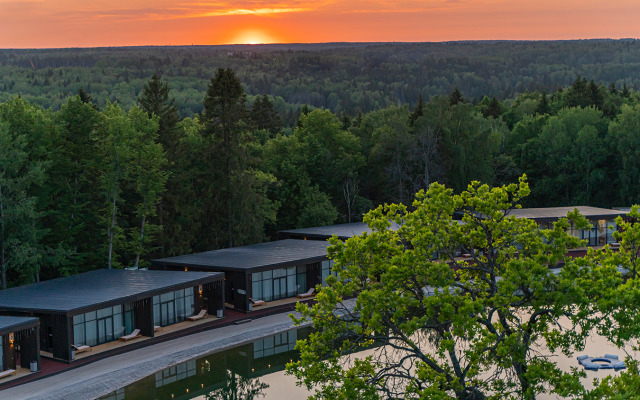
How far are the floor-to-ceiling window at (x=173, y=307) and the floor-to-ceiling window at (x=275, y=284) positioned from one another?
3.90 m

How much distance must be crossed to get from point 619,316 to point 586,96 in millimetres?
69250

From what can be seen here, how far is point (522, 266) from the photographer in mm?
19281

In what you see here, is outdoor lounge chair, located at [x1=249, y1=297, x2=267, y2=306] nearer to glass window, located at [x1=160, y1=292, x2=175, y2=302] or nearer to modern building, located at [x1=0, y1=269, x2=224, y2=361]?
modern building, located at [x1=0, y1=269, x2=224, y2=361]

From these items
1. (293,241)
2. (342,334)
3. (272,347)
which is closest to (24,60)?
(293,241)

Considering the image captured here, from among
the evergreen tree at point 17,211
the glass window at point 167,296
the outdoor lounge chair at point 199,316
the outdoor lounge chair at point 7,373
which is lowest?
the outdoor lounge chair at point 199,316

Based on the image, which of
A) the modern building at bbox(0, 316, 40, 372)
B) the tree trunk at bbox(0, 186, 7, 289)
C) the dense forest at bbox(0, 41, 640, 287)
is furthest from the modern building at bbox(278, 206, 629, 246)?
→ the modern building at bbox(0, 316, 40, 372)

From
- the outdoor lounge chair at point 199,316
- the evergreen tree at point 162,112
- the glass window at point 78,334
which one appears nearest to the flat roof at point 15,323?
the glass window at point 78,334

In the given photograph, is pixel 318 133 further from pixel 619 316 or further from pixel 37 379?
pixel 619 316

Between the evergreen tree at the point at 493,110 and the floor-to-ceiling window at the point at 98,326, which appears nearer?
the floor-to-ceiling window at the point at 98,326

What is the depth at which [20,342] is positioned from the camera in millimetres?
30031

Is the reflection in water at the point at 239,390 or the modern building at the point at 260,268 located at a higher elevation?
the modern building at the point at 260,268

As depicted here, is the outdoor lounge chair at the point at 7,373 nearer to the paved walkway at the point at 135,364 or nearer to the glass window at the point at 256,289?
the paved walkway at the point at 135,364

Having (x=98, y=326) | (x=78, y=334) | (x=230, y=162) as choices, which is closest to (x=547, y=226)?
(x=230, y=162)

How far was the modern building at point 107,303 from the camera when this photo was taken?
3148 cm
